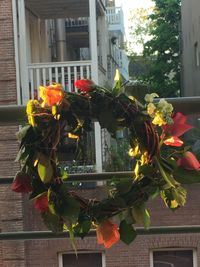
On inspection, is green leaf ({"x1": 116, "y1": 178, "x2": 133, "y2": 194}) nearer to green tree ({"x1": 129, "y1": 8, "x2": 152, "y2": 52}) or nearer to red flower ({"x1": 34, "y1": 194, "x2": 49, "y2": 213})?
red flower ({"x1": 34, "y1": 194, "x2": 49, "y2": 213})

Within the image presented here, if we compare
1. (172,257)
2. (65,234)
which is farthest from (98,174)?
(172,257)

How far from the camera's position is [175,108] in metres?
1.87

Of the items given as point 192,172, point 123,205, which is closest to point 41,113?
point 123,205

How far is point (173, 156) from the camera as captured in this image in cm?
164

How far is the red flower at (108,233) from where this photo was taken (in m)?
1.59

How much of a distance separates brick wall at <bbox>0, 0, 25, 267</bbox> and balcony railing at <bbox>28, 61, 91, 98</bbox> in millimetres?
343

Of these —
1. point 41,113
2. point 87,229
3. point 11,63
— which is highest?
point 11,63

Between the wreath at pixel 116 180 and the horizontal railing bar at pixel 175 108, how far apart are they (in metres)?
0.24

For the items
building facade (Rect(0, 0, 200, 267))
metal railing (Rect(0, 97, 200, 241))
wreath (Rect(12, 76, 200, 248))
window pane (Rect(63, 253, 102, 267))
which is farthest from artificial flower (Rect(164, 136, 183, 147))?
window pane (Rect(63, 253, 102, 267))

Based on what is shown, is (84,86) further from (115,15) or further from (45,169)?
(115,15)

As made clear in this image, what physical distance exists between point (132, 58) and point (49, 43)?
2257 centimetres

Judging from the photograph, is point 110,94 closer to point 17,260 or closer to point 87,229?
point 87,229

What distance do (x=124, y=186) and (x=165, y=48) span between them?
21207 millimetres

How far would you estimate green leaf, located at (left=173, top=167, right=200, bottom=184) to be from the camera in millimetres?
1602
